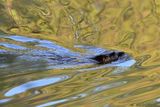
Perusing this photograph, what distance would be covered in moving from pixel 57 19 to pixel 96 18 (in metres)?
0.49

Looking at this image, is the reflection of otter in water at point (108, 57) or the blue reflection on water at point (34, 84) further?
the reflection of otter in water at point (108, 57)

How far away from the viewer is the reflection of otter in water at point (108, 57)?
175 inches

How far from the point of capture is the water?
3.31m

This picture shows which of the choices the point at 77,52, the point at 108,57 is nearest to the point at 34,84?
the point at 108,57

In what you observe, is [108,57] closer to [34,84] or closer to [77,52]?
[77,52]

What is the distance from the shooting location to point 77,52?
4.94 m

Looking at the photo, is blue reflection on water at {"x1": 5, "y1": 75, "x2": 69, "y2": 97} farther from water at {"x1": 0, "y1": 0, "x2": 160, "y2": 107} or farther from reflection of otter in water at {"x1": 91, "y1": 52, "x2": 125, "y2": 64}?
reflection of otter in water at {"x1": 91, "y1": 52, "x2": 125, "y2": 64}

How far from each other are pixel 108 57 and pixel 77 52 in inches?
19.1

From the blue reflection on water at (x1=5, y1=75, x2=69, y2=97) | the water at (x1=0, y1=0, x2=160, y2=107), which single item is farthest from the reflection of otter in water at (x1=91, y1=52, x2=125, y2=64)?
the blue reflection on water at (x1=5, y1=75, x2=69, y2=97)

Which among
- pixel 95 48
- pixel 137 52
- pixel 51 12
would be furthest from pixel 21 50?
pixel 51 12

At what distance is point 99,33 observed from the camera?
219 inches

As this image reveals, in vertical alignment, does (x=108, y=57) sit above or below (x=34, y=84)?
above

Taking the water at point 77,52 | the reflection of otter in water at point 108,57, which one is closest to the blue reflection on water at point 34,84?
the water at point 77,52

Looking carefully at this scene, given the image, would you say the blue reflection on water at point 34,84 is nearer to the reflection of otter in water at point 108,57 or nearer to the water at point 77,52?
the water at point 77,52
